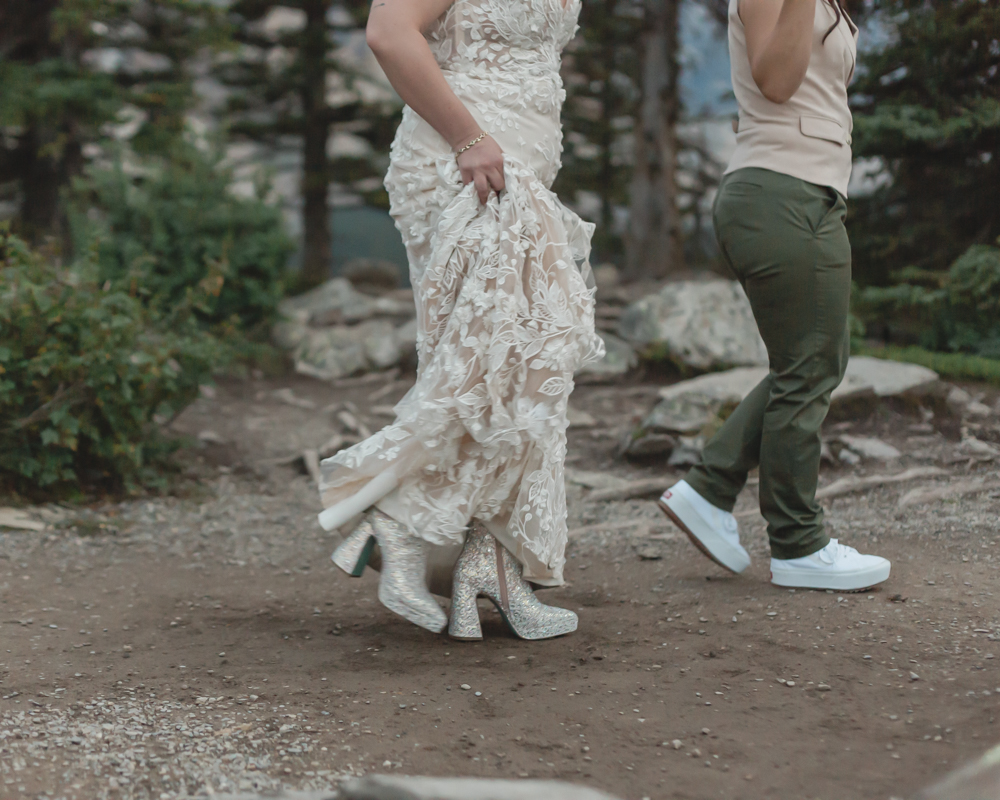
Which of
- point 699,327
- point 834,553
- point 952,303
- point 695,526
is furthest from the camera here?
point 699,327

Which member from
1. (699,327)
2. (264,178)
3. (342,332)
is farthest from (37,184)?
(699,327)

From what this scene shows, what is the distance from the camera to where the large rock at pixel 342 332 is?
7.36 m

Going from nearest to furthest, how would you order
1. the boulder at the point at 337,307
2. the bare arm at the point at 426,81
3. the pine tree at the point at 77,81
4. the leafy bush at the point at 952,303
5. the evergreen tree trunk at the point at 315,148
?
the bare arm at the point at 426,81
the leafy bush at the point at 952,303
the pine tree at the point at 77,81
the boulder at the point at 337,307
the evergreen tree trunk at the point at 315,148

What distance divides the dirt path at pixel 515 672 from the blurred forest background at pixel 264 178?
2.69 feet

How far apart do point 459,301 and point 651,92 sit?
7.11m

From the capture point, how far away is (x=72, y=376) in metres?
4.06

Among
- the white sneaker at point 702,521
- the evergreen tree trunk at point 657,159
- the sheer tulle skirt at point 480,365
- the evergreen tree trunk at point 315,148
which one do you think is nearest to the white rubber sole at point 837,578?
the white sneaker at point 702,521

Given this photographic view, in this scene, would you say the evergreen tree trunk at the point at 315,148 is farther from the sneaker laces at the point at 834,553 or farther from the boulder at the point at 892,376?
the sneaker laces at the point at 834,553

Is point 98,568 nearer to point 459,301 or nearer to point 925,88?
point 459,301

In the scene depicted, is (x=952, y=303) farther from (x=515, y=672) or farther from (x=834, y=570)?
(x=515, y=672)

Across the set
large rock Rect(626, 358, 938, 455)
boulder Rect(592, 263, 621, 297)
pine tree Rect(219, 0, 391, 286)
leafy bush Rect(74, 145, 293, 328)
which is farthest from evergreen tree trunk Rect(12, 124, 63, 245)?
large rock Rect(626, 358, 938, 455)

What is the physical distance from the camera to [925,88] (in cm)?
577

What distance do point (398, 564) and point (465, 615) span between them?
0.25 m

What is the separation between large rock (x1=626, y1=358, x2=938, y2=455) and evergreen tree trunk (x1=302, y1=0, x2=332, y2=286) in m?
5.60
